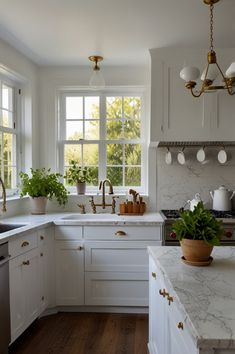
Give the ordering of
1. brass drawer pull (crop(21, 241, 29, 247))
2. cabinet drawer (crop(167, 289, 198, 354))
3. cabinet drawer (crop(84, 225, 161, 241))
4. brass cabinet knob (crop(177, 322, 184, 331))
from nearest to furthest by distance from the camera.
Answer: cabinet drawer (crop(167, 289, 198, 354))
brass cabinet knob (crop(177, 322, 184, 331))
brass drawer pull (crop(21, 241, 29, 247))
cabinet drawer (crop(84, 225, 161, 241))

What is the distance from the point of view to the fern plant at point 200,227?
1487 millimetres

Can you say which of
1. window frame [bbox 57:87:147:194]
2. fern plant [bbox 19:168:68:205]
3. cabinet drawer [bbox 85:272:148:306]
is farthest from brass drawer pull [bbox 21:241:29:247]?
window frame [bbox 57:87:147:194]

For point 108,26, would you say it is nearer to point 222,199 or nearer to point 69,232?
point 69,232

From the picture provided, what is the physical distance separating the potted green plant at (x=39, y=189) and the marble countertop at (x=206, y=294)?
69.7 inches

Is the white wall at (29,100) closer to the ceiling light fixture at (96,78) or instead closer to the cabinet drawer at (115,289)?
the ceiling light fixture at (96,78)

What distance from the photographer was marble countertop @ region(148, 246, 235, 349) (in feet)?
2.96

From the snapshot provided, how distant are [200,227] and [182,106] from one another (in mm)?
1891

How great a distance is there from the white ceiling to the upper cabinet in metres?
0.14

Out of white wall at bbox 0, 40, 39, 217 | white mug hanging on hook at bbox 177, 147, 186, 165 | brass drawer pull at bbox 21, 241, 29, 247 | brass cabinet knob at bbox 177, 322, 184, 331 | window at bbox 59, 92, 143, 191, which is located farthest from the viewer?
window at bbox 59, 92, 143, 191

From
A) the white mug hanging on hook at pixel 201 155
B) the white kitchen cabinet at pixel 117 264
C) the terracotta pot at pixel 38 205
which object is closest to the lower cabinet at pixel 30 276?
the white kitchen cabinet at pixel 117 264

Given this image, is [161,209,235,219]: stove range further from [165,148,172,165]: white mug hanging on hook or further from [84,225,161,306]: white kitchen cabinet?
[165,148,172,165]: white mug hanging on hook

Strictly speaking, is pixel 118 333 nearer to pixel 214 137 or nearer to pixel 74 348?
pixel 74 348

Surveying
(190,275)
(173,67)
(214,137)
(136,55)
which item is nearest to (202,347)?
(190,275)

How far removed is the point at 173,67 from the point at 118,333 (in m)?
2.51
